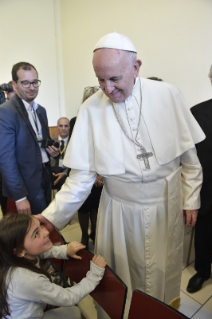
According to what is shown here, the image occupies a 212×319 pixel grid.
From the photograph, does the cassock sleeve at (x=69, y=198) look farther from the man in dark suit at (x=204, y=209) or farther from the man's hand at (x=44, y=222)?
the man in dark suit at (x=204, y=209)

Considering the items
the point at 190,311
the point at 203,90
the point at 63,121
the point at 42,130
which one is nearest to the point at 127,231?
the point at 190,311

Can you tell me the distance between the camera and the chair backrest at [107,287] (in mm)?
1019

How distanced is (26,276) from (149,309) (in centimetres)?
57

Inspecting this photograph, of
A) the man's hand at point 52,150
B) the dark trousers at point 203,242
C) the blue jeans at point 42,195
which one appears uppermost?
the man's hand at point 52,150

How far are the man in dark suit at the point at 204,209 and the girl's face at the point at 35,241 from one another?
132 centimetres

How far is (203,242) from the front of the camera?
2.02 m

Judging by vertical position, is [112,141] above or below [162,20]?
below

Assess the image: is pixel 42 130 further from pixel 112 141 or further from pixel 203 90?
pixel 203 90

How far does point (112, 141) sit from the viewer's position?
45.8 inches

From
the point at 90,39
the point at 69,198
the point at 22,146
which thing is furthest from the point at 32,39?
the point at 69,198

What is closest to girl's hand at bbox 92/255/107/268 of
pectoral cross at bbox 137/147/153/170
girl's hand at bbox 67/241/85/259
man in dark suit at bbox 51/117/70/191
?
girl's hand at bbox 67/241/85/259

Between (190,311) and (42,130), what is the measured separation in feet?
6.89

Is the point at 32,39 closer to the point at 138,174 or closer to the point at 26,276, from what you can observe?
the point at 138,174

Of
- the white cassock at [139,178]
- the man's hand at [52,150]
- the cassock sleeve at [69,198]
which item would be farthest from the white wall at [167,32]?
the cassock sleeve at [69,198]
